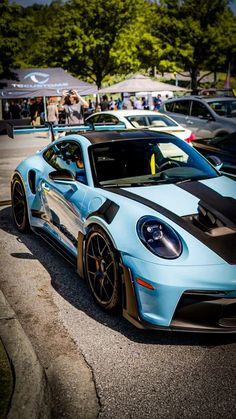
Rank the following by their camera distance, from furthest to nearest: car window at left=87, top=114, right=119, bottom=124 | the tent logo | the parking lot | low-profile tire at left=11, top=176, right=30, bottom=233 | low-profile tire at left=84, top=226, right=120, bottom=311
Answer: the tent logo, car window at left=87, top=114, right=119, bottom=124, low-profile tire at left=11, top=176, right=30, bottom=233, low-profile tire at left=84, top=226, right=120, bottom=311, the parking lot

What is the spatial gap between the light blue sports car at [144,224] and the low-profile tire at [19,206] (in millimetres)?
304

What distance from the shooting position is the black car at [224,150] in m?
7.06

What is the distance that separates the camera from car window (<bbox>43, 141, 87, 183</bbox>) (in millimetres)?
4426

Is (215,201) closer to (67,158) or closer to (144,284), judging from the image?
(144,284)

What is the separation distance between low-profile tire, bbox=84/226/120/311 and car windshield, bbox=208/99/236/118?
992 centimetres

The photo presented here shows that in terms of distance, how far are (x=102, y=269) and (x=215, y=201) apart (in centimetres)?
108

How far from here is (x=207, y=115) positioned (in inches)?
503

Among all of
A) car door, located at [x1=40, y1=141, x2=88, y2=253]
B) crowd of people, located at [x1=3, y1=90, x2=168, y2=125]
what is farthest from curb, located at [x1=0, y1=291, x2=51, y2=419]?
crowd of people, located at [x1=3, y1=90, x2=168, y2=125]

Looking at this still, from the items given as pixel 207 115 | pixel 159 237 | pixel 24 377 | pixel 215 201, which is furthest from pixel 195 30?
pixel 24 377

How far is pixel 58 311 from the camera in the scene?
3.72 m

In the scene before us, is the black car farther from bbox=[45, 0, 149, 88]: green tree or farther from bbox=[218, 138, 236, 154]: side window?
bbox=[45, 0, 149, 88]: green tree

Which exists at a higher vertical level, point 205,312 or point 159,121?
point 159,121

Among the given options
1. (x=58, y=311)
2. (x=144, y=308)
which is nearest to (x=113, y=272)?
(x=144, y=308)

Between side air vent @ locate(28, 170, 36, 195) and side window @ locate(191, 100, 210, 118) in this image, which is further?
side window @ locate(191, 100, 210, 118)
